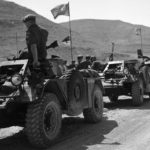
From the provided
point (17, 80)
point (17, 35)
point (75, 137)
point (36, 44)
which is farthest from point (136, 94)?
point (17, 35)

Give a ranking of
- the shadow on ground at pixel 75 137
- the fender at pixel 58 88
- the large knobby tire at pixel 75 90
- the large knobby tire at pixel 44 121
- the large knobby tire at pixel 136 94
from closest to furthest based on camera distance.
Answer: the large knobby tire at pixel 44 121 < the shadow on ground at pixel 75 137 < the fender at pixel 58 88 < the large knobby tire at pixel 75 90 < the large knobby tire at pixel 136 94

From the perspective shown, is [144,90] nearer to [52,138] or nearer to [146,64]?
[146,64]

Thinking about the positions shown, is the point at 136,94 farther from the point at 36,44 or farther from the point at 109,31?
the point at 109,31

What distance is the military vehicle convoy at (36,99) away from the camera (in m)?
7.29

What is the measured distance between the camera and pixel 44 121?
25.2 feet

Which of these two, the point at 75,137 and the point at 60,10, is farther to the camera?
the point at 60,10

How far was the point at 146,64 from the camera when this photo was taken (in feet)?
53.7

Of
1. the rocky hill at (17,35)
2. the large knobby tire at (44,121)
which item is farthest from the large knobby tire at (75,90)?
the rocky hill at (17,35)

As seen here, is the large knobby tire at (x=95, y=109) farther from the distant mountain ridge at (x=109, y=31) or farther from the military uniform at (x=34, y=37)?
the distant mountain ridge at (x=109, y=31)

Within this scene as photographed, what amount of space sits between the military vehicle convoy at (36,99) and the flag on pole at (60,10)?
1316 centimetres

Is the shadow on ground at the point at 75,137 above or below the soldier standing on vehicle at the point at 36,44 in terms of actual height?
below

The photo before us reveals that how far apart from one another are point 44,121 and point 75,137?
110cm

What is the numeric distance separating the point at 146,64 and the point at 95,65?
190 centimetres

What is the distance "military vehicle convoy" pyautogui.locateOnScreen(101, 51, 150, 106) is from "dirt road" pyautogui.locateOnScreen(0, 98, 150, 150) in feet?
8.26
